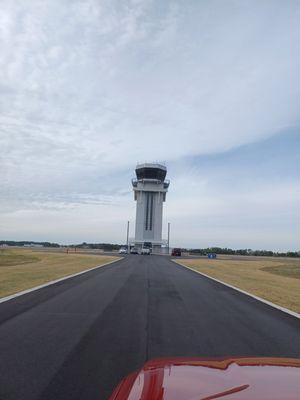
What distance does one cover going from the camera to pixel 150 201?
359ft

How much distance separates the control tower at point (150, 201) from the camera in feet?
352

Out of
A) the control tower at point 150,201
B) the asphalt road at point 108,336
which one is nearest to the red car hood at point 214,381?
the asphalt road at point 108,336

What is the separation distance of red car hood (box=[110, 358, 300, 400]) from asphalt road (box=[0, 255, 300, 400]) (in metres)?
1.88

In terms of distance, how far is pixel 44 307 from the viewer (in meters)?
12.5

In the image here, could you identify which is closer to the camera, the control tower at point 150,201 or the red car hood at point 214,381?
the red car hood at point 214,381

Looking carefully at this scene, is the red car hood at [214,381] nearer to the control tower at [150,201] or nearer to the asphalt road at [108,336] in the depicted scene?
the asphalt road at [108,336]

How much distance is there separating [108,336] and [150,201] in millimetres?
100520

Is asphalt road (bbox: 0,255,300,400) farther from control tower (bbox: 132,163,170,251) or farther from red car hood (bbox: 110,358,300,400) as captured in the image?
control tower (bbox: 132,163,170,251)

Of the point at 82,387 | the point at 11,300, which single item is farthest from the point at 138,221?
the point at 82,387

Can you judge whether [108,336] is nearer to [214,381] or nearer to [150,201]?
[214,381]

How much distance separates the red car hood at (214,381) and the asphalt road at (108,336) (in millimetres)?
1875

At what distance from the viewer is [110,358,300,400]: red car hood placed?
3031 mm

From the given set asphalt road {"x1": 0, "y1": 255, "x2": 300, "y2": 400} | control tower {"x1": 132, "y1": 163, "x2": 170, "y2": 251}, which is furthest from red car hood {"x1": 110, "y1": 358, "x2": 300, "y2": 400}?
control tower {"x1": 132, "y1": 163, "x2": 170, "y2": 251}

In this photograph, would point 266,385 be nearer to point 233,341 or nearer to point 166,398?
point 166,398
